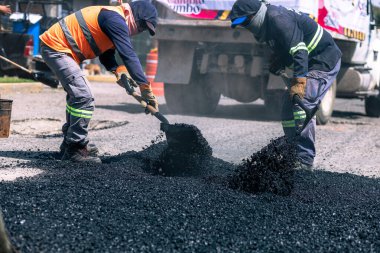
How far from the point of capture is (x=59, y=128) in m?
10.5

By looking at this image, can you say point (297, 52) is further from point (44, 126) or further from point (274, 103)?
point (274, 103)

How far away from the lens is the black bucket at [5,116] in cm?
799

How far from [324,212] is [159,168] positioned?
217cm

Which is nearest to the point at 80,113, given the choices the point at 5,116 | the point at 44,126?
the point at 5,116

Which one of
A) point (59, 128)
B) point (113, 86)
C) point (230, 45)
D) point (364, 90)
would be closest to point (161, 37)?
point (230, 45)

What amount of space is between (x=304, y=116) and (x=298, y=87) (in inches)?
16.7

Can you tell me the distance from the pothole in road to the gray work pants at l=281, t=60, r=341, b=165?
3542 mm

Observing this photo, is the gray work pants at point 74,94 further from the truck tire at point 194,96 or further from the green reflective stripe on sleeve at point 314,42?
the truck tire at point 194,96

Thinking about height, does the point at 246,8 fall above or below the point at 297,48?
above

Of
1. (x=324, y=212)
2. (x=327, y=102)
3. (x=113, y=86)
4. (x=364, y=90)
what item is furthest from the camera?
(x=113, y=86)

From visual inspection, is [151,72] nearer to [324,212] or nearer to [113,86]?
[113,86]

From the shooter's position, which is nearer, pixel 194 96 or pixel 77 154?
pixel 77 154

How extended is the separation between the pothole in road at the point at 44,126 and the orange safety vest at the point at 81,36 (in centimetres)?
284

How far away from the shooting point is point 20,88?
1518 cm
